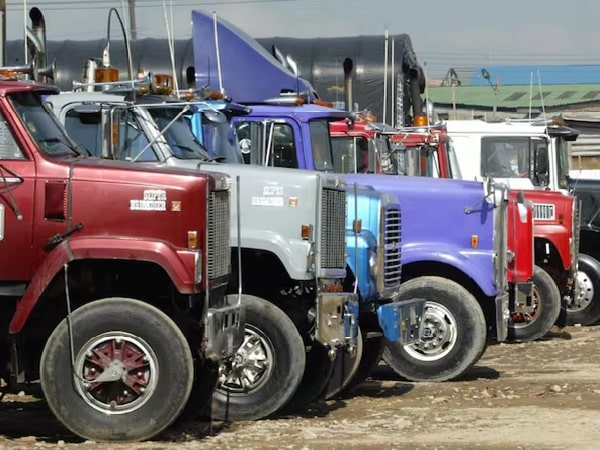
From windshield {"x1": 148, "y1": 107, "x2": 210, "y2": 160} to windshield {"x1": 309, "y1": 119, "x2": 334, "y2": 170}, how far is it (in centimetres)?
240

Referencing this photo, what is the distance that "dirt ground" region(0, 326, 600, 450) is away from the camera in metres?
8.29

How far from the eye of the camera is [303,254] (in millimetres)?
A: 9258

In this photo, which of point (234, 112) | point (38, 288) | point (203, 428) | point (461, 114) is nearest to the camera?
point (38, 288)

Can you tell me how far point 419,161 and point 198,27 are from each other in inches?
157

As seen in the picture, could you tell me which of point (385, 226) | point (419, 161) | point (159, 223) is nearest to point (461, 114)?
point (419, 161)

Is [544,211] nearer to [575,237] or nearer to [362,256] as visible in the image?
[575,237]

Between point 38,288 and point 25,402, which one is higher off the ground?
point 38,288

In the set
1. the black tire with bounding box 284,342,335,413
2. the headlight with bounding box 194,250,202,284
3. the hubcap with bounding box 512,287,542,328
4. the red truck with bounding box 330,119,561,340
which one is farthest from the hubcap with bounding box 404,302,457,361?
the headlight with bounding box 194,250,202,284

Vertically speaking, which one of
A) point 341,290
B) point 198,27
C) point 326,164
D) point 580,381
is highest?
point 198,27

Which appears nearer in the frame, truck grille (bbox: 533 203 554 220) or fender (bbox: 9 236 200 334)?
fender (bbox: 9 236 200 334)

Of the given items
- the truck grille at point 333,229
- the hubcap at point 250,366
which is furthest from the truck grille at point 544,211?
the hubcap at point 250,366

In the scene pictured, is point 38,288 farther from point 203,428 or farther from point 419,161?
point 419,161

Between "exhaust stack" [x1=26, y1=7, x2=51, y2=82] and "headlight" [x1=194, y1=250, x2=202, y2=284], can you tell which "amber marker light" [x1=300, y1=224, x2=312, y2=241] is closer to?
"headlight" [x1=194, y1=250, x2=202, y2=284]

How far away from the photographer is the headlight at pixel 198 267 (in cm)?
782
